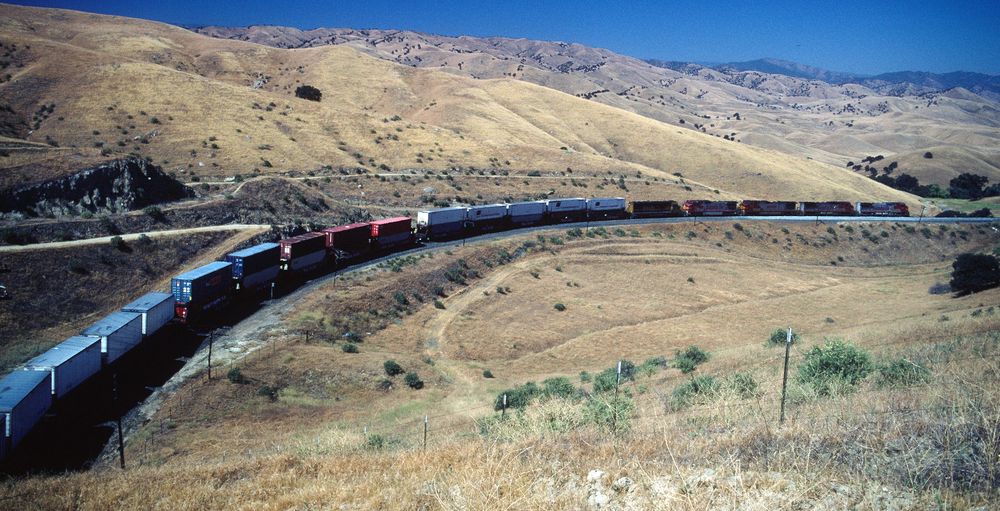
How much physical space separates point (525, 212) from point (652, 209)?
20.5 metres

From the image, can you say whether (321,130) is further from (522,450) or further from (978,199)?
(978,199)

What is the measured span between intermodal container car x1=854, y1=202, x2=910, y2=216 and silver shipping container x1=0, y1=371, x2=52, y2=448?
101478mm

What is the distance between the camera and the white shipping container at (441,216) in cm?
5872

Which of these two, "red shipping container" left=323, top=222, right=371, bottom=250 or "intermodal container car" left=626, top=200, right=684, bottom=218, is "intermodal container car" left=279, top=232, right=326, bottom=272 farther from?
"intermodal container car" left=626, top=200, right=684, bottom=218

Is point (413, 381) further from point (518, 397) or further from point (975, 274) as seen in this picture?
point (975, 274)

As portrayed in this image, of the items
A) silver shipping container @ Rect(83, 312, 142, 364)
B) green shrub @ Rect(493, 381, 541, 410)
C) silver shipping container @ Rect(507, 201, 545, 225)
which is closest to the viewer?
green shrub @ Rect(493, 381, 541, 410)

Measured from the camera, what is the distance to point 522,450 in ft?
32.8

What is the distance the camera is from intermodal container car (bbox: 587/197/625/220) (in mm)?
75312

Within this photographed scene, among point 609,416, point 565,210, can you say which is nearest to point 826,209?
point 565,210

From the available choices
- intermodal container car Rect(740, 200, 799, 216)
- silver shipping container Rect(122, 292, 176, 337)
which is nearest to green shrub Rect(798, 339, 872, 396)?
silver shipping container Rect(122, 292, 176, 337)

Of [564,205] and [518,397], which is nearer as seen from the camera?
[518,397]

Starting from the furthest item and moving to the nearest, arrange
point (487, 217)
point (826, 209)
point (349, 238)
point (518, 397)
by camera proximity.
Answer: point (826, 209) < point (487, 217) < point (349, 238) < point (518, 397)

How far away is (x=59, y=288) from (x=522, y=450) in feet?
128

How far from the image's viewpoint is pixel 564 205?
7281cm
